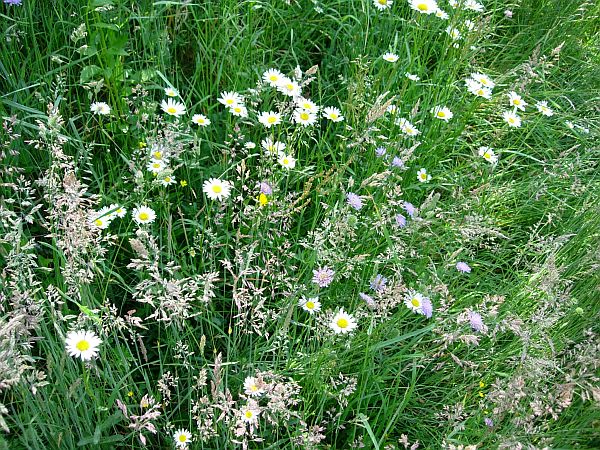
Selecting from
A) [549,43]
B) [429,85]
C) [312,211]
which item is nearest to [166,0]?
[312,211]

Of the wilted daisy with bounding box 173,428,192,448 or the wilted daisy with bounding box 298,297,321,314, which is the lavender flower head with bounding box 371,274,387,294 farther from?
the wilted daisy with bounding box 173,428,192,448

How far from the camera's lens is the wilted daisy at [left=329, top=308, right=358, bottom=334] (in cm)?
162

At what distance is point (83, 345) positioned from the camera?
1305 mm

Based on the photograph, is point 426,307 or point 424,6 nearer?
point 426,307

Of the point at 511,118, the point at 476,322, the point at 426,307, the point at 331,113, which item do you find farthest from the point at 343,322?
the point at 511,118

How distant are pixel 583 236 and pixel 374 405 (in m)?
1.08

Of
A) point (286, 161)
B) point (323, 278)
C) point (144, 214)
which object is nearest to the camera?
point (323, 278)

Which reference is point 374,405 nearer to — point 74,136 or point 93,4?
point 74,136

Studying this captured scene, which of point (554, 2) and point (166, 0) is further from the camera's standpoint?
point (554, 2)

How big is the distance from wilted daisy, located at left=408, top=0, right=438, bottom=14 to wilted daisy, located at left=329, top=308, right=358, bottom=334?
1.46 metres

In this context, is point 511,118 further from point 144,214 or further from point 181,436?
point 181,436

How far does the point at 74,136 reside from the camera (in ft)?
6.47

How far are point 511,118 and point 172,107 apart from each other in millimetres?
1460

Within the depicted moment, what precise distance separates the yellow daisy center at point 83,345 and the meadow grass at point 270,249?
2 cm
